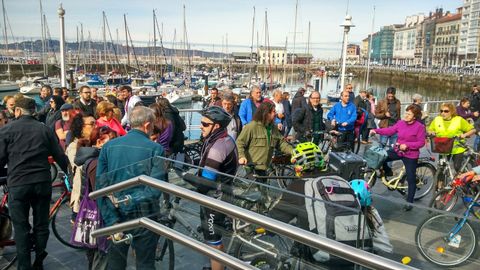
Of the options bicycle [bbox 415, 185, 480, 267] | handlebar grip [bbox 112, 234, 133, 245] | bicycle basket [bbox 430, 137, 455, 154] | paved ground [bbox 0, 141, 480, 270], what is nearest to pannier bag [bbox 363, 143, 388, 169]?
bicycle basket [bbox 430, 137, 455, 154]

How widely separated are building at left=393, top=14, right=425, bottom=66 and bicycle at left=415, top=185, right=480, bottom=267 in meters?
161

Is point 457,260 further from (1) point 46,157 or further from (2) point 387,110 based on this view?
(2) point 387,110

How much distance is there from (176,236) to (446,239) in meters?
2.44

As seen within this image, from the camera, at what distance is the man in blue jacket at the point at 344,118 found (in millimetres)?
8312

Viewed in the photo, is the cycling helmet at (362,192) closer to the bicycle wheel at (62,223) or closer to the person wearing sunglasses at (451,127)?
the bicycle wheel at (62,223)

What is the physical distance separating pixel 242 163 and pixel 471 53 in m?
122

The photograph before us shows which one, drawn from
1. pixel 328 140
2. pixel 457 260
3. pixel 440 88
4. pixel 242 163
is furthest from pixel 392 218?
pixel 440 88

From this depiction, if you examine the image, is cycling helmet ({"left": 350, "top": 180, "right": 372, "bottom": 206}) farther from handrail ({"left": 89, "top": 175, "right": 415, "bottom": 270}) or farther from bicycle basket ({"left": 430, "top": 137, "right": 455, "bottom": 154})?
bicycle basket ({"left": 430, "top": 137, "right": 455, "bottom": 154})

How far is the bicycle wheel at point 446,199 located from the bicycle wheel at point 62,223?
482 cm

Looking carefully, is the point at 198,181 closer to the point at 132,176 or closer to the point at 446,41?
the point at 132,176

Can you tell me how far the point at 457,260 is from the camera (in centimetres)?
298

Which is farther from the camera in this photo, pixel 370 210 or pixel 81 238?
pixel 81 238

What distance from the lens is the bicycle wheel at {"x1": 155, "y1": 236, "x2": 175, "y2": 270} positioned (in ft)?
10.4

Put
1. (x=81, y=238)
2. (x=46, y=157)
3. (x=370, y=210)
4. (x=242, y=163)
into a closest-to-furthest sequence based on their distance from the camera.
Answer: (x=370, y=210)
(x=81, y=238)
(x=46, y=157)
(x=242, y=163)
